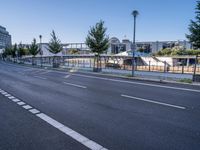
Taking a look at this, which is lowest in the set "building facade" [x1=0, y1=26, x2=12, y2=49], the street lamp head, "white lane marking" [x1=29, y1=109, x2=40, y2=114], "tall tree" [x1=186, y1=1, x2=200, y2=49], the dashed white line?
"white lane marking" [x1=29, y1=109, x2=40, y2=114]

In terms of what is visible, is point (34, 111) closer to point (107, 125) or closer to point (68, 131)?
point (68, 131)

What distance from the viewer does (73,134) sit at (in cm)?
511

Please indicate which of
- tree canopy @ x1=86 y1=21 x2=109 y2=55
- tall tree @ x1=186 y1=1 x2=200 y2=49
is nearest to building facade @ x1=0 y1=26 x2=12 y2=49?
tree canopy @ x1=86 y1=21 x2=109 y2=55

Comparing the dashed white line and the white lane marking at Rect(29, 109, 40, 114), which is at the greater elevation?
the dashed white line

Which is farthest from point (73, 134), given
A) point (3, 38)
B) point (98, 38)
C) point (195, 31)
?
point (3, 38)

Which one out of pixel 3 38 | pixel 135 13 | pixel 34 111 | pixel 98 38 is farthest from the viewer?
pixel 3 38

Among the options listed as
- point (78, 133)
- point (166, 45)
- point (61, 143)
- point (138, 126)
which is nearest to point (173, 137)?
point (138, 126)

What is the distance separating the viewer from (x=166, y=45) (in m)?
121

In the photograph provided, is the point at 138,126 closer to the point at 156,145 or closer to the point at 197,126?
the point at 156,145

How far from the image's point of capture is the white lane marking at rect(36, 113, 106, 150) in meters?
4.42

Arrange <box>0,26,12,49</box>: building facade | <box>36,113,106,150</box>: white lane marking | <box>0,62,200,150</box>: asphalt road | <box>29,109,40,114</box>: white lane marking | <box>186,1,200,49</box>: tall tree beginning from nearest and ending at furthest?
<box>36,113,106,150</box>: white lane marking
<box>0,62,200,150</box>: asphalt road
<box>29,109,40,114</box>: white lane marking
<box>186,1,200,49</box>: tall tree
<box>0,26,12,49</box>: building facade

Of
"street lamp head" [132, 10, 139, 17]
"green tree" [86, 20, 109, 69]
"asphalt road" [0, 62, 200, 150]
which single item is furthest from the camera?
"green tree" [86, 20, 109, 69]

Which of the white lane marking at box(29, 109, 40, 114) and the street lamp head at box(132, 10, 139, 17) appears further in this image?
the street lamp head at box(132, 10, 139, 17)

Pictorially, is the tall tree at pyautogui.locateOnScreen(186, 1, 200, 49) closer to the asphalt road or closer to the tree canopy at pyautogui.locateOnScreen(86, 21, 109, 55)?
the asphalt road
